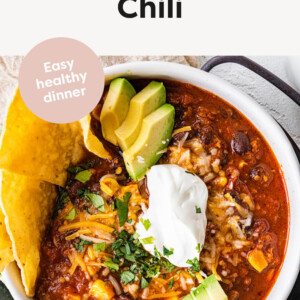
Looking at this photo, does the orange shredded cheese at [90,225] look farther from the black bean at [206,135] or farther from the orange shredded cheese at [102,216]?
the black bean at [206,135]

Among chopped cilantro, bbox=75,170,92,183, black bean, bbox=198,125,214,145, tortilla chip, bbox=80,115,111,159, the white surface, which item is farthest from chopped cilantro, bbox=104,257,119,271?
the white surface

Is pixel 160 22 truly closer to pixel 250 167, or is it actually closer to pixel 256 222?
pixel 250 167

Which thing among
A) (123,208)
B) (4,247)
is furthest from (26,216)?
(123,208)

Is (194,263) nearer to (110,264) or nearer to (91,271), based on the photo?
(110,264)

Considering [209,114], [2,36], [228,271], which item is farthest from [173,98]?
[2,36]

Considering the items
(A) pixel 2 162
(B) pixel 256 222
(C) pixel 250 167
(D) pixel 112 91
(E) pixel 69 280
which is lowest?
(E) pixel 69 280

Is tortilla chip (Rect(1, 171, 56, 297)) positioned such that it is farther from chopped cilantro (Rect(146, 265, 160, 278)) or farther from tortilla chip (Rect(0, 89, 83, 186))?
chopped cilantro (Rect(146, 265, 160, 278))
